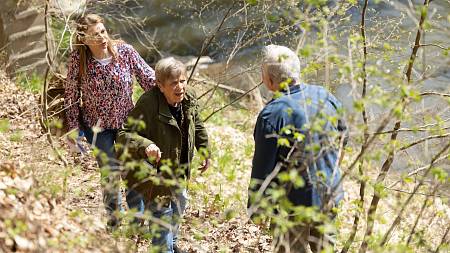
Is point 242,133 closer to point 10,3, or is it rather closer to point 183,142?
point 10,3

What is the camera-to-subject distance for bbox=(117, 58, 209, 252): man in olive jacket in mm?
4801

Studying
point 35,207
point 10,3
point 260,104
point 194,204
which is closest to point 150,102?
point 35,207

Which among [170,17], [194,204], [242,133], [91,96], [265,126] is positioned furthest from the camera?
[170,17]

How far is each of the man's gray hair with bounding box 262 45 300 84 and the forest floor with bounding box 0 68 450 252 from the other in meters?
0.69

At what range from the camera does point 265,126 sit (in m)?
4.23

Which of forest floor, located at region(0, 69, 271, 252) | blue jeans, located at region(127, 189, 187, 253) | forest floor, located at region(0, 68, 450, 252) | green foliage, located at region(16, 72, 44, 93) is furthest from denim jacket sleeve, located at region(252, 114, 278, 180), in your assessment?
green foliage, located at region(16, 72, 44, 93)

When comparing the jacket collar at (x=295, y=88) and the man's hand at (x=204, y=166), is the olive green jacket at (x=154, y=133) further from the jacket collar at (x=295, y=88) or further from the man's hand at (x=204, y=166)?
the jacket collar at (x=295, y=88)

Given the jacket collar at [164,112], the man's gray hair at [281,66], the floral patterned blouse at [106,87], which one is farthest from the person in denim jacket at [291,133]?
the floral patterned blouse at [106,87]

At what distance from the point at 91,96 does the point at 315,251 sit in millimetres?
2178

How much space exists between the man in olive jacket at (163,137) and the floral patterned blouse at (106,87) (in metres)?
0.49

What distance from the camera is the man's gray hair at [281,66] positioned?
4156mm

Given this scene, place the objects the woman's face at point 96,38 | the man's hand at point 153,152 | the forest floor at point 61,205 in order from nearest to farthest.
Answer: the forest floor at point 61,205
the man's hand at point 153,152
the woman's face at point 96,38

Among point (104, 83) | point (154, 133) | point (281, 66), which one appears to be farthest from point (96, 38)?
point (281, 66)

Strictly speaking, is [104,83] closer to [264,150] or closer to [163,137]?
[163,137]
